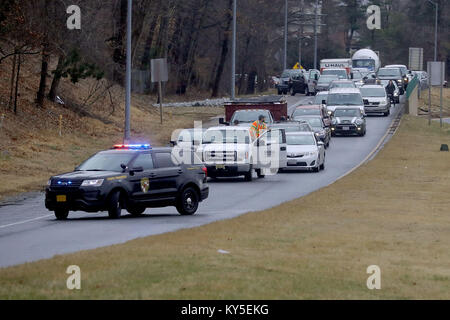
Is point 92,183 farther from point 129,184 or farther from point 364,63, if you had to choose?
point 364,63

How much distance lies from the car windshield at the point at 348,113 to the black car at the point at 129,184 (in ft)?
90.0

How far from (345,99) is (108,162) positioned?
33.0 meters

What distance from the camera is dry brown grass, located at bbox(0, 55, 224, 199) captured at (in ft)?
105

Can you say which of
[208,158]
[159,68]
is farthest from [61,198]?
[159,68]

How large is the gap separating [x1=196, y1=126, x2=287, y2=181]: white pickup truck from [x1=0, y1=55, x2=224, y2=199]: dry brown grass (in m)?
5.19

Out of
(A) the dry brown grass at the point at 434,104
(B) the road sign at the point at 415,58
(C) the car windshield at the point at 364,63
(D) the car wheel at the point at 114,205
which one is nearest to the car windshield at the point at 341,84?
(A) the dry brown grass at the point at 434,104

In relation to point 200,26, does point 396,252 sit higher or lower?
lower

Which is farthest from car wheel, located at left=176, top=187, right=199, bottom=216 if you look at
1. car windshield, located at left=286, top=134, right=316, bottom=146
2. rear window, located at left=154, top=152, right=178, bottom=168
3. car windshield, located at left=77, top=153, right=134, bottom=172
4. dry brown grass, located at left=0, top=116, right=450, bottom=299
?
car windshield, located at left=286, top=134, right=316, bottom=146

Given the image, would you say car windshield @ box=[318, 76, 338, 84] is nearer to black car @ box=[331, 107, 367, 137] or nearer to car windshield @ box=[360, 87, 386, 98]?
car windshield @ box=[360, 87, 386, 98]

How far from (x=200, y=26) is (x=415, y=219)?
5726cm

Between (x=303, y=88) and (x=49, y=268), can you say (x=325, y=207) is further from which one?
(x=303, y=88)

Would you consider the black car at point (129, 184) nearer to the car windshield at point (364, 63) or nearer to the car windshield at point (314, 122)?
the car windshield at point (314, 122)

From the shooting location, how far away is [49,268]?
11961 mm
